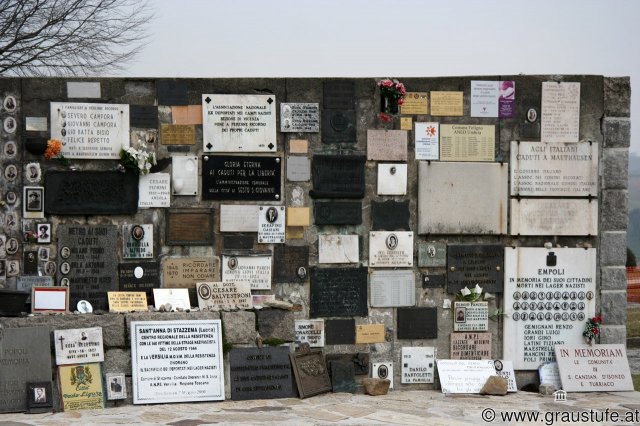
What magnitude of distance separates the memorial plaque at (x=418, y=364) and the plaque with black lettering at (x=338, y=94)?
274 centimetres

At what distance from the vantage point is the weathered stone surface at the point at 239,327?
408 inches

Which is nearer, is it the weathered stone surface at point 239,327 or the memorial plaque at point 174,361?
the memorial plaque at point 174,361

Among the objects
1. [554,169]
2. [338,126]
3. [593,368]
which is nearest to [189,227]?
[338,126]

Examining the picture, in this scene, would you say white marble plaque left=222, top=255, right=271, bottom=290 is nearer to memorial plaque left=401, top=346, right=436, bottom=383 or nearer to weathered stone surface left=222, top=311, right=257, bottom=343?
weathered stone surface left=222, top=311, right=257, bottom=343

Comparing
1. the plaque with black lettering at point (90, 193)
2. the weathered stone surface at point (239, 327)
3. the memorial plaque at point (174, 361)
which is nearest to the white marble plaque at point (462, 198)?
the weathered stone surface at point (239, 327)

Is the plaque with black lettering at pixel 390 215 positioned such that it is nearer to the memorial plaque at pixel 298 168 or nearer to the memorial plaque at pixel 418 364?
the memorial plaque at pixel 298 168

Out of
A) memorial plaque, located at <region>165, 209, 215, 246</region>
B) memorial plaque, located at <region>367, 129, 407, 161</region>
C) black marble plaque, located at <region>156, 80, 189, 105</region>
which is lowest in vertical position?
memorial plaque, located at <region>165, 209, 215, 246</region>

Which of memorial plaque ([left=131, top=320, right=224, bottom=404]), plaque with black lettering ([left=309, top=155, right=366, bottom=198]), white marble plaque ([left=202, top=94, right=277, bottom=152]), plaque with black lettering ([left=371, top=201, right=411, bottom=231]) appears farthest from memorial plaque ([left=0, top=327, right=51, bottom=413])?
plaque with black lettering ([left=371, top=201, right=411, bottom=231])

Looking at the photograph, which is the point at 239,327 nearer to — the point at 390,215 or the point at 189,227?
the point at 189,227

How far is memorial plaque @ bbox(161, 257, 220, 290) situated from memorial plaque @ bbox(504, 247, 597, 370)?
3.31m

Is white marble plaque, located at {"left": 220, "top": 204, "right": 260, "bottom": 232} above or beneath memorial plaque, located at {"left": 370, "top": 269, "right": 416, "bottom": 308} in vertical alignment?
above

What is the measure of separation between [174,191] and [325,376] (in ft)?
8.28

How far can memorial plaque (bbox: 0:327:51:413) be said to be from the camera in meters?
9.47

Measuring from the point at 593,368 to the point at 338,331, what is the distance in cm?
285
